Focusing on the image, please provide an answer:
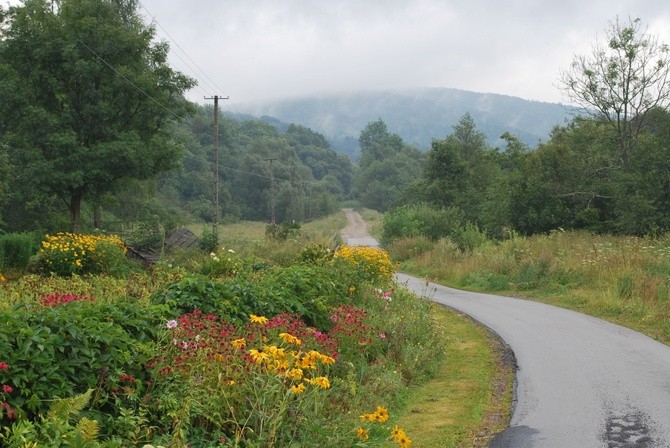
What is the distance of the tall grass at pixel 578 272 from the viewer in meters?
16.0

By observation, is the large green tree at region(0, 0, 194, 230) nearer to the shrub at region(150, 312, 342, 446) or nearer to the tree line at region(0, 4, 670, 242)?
the tree line at region(0, 4, 670, 242)

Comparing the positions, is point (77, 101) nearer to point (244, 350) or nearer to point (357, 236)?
point (244, 350)

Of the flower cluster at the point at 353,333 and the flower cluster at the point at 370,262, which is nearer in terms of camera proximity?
the flower cluster at the point at 353,333

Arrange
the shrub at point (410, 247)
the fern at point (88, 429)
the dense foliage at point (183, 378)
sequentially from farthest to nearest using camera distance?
the shrub at point (410, 247), the dense foliage at point (183, 378), the fern at point (88, 429)

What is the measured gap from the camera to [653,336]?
1325 cm

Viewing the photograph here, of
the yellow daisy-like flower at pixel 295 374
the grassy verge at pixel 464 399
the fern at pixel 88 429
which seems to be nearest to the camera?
the fern at pixel 88 429

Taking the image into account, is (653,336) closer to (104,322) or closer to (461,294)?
(461,294)

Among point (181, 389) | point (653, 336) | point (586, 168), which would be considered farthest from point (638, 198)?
point (181, 389)

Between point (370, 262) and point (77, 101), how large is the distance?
1535cm

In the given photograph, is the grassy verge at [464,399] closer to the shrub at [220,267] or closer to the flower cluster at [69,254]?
the shrub at [220,267]

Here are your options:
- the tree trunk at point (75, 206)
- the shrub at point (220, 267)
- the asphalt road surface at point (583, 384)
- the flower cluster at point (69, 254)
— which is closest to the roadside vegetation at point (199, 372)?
the asphalt road surface at point (583, 384)

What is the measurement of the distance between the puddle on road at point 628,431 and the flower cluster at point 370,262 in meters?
7.43

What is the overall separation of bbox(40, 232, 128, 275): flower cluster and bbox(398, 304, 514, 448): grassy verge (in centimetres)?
934

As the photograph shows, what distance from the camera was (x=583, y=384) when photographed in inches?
371
